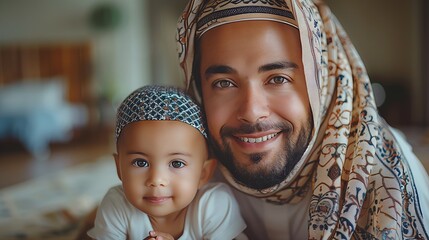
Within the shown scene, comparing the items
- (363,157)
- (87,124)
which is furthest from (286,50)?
(87,124)

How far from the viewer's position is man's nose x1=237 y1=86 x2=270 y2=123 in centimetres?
96

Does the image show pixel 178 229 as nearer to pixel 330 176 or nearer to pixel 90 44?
pixel 330 176

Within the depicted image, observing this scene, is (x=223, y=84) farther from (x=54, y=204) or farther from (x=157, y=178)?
(x=54, y=204)

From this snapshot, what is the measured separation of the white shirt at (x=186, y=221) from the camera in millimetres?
1040

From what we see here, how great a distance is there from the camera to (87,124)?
6.40 metres

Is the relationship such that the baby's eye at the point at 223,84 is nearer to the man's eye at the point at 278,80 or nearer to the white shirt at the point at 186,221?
the man's eye at the point at 278,80

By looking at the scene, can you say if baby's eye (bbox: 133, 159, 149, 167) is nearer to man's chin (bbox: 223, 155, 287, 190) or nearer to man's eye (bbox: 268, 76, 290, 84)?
man's chin (bbox: 223, 155, 287, 190)

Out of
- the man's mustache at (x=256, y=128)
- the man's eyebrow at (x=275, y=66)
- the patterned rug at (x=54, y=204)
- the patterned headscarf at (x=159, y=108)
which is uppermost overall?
the man's eyebrow at (x=275, y=66)

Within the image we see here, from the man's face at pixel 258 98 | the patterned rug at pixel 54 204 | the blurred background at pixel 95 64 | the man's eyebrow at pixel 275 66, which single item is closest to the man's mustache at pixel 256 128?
the man's face at pixel 258 98

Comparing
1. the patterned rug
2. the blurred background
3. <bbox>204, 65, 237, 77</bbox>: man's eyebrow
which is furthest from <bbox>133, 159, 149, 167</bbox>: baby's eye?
the blurred background

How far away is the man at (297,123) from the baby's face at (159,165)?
0.09m

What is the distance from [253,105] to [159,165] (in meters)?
0.22

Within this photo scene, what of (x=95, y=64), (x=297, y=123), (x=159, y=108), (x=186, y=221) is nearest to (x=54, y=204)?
(x=186, y=221)

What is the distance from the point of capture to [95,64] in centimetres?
664
